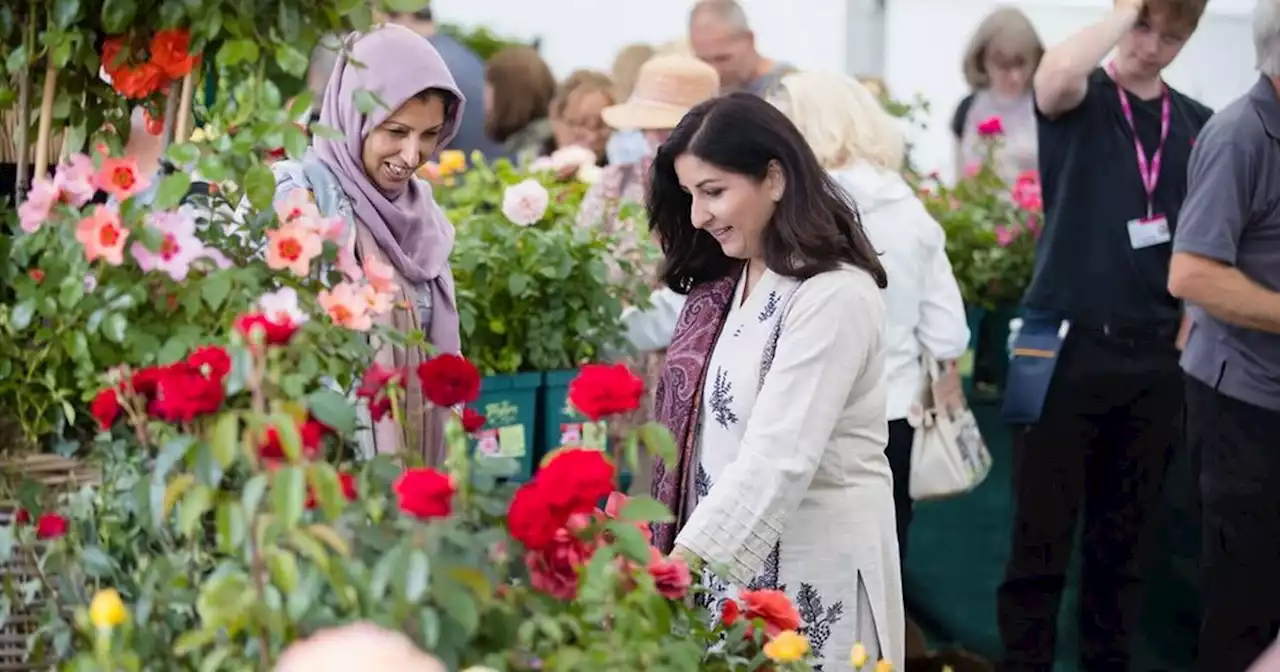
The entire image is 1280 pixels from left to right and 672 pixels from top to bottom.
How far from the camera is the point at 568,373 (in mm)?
3129

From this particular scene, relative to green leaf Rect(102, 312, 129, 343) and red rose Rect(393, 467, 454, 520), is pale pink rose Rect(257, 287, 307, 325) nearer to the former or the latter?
green leaf Rect(102, 312, 129, 343)

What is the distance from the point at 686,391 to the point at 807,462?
0.93 ft

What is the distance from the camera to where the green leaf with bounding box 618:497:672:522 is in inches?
48.9

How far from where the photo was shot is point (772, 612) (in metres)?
1.57

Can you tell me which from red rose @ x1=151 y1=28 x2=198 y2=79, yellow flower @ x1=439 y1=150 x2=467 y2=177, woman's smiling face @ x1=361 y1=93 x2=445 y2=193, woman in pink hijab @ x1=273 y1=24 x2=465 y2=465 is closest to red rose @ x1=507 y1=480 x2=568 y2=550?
red rose @ x1=151 y1=28 x2=198 y2=79

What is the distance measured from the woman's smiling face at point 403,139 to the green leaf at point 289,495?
127 cm

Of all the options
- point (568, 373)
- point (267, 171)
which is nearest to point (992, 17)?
point (568, 373)

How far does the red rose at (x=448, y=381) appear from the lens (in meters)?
1.32

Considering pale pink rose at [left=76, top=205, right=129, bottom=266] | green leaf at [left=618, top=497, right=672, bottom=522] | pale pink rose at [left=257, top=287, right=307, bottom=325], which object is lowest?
green leaf at [left=618, top=497, right=672, bottom=522]

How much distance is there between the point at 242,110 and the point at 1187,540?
125 inches

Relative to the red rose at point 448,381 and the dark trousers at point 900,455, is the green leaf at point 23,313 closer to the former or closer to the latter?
the red rose at point 448,381

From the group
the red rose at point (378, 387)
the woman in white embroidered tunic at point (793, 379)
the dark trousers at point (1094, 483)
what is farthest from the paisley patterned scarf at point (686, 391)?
the dark trousers at point (1094, 483)

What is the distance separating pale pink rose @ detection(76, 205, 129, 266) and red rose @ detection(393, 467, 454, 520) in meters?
0.38

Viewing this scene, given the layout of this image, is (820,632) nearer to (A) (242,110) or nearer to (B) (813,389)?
(B) (813,389)
